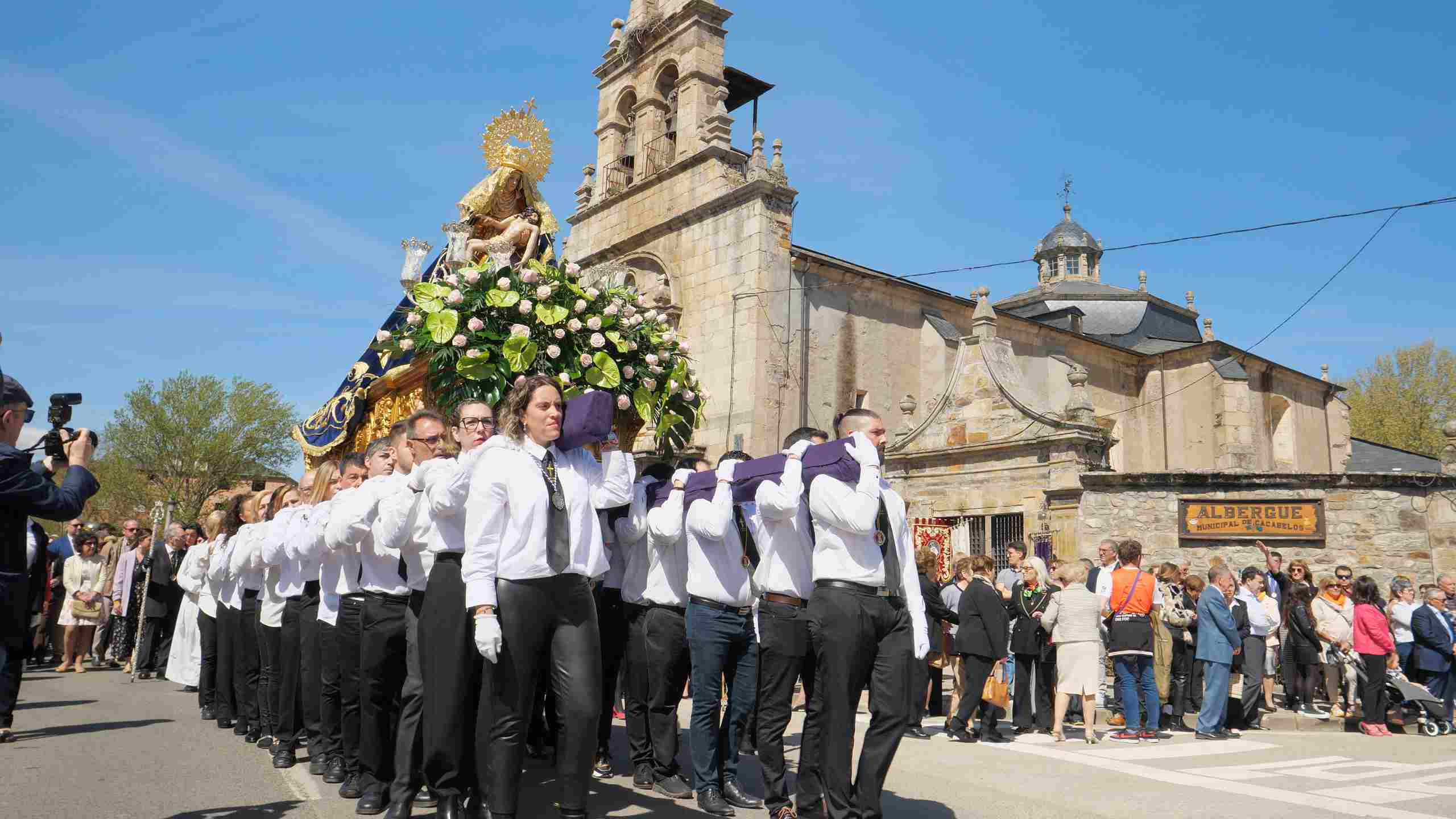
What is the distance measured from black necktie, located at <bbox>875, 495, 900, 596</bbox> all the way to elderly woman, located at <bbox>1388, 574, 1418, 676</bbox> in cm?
945

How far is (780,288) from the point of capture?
2242 centimetres

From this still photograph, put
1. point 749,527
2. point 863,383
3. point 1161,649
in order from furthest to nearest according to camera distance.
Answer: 1. point 863,383
2. point 1161,649
3. point 749,527

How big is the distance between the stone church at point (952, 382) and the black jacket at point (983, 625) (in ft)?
18.3

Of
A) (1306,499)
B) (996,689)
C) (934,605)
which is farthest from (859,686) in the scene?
(1306,499)

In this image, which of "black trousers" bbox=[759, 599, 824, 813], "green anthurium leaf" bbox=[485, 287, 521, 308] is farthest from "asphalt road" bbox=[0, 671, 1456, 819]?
"green anthurium leaf" bbox=[485, 287, 521, 308]

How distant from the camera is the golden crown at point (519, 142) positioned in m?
8.44

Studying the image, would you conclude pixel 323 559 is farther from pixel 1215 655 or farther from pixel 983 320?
pixel 983 320

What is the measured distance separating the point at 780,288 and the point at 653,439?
1530 cm

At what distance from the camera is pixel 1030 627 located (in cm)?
1057

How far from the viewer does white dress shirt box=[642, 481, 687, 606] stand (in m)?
6.64

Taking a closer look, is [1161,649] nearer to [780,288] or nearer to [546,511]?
[546,511]

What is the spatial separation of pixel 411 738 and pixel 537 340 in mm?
2591

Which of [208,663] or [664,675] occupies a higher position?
[664,675]

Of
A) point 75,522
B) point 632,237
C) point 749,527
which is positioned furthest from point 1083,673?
point 632,237
